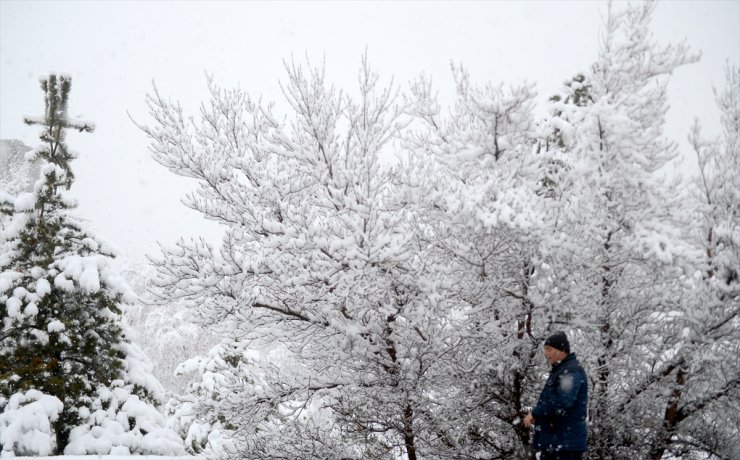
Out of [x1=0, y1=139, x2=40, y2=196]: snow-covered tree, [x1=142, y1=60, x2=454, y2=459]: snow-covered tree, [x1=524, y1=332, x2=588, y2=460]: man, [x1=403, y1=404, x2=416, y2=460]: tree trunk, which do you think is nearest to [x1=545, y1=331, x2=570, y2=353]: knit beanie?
[x1=524, y1=332, x2=588, y2=460]: man

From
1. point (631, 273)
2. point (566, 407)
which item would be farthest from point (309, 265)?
point (631, 273)


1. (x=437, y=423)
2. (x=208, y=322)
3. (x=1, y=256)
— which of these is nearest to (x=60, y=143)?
(x=1, y=256)

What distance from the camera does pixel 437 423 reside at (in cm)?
477

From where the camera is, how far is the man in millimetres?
3584

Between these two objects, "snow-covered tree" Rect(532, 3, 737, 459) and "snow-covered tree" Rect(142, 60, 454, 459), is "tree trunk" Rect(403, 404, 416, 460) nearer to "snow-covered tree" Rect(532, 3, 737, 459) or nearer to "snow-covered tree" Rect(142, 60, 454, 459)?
"snow-covered tree" Rect(142, 60, 454, 459)

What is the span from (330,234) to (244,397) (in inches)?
87.1

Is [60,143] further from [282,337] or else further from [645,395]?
[645,395]

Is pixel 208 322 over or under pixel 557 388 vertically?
over

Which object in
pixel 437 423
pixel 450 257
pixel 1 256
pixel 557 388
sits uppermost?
pixel 1 256

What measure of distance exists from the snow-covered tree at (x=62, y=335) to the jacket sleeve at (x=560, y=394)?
6.64 m

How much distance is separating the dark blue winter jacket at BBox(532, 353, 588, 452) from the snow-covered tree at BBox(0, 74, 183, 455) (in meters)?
6.63

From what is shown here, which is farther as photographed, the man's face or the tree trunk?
the tree trunk

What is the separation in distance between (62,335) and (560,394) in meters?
7.66

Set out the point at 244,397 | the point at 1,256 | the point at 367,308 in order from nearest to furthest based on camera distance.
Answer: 1. the point at 367,308
2. the point at 244,397
3. the point at 1,256
